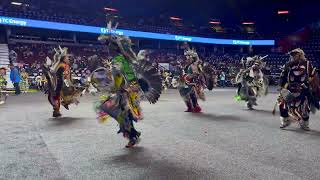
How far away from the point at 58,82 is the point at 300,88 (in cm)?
619

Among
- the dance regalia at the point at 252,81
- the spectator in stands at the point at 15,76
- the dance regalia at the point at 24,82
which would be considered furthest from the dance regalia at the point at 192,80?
the dance regalia at the point at 24,82

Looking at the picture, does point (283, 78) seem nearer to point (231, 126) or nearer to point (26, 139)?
point (231, 126)

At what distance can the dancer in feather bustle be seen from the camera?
226 inches

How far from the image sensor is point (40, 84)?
23.4 metres

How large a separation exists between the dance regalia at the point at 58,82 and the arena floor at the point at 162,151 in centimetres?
111

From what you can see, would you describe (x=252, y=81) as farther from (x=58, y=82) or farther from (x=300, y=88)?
(x=58, y=82)

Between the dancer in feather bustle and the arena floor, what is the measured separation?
1.86 ft

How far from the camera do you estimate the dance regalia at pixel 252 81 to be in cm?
1191

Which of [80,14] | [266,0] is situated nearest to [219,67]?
[266,0]

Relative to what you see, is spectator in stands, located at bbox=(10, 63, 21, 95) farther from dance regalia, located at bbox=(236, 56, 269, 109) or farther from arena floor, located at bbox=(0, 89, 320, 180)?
dance regalia, located at bbox=(236, 56, 269, 109)

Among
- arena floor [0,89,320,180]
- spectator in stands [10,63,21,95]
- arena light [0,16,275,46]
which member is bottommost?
arena floor [0,89,320,180]

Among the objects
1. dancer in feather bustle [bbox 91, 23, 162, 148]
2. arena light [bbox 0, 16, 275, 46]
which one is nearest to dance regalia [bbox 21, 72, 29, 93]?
arena light [bbox 0, 16, 275, 46]

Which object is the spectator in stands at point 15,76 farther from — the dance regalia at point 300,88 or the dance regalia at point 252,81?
the dance regalia at point 300,88

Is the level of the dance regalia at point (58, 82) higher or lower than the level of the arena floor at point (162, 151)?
higher
